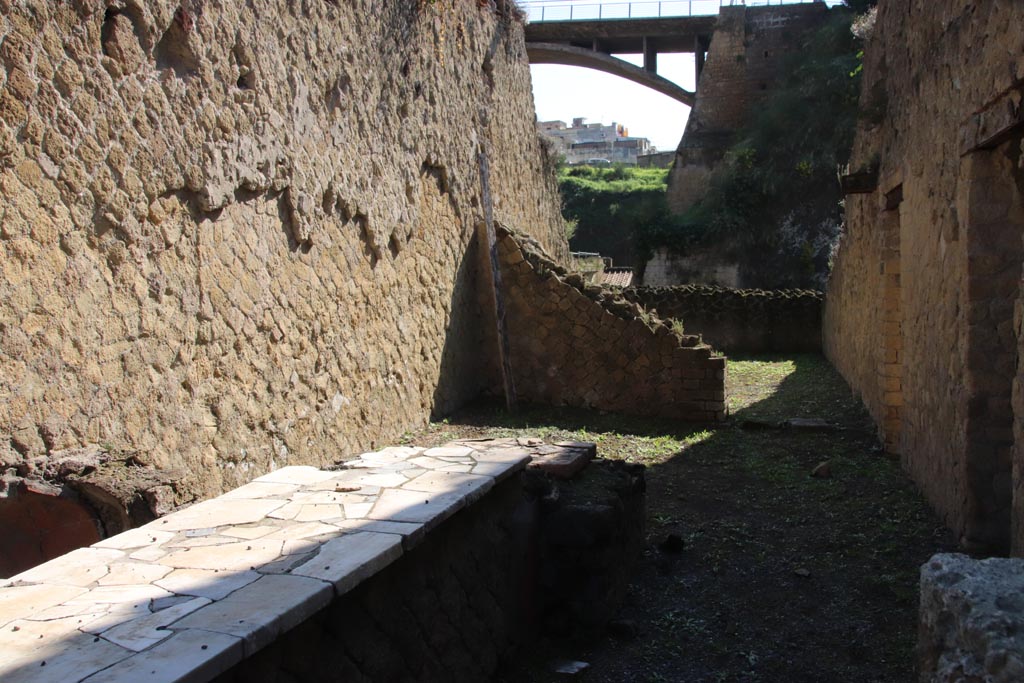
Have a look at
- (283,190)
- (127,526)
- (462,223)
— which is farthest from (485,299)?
(127,526)

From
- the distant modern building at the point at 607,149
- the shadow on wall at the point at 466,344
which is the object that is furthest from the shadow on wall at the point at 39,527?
the distant modern building at the point at 607,149

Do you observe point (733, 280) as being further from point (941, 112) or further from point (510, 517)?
point (510, 517)

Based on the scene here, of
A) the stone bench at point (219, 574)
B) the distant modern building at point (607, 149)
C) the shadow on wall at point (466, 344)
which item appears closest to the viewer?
the stone bench at point (219, 574)

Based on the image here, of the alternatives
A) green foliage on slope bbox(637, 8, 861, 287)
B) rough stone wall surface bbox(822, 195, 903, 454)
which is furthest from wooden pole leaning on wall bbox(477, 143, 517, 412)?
green foliage on slope bbox(637, 8, 861, 287)

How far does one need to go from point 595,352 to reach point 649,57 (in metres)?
26.8

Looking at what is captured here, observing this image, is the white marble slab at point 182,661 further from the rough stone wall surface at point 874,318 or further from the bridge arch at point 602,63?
the bridge arch at point 602,63

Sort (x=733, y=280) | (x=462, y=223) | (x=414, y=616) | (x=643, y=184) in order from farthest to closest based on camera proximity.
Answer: (x=643, y=184) < (x=733, y=280) < (x=462, y=223) < (x=414, y=616)

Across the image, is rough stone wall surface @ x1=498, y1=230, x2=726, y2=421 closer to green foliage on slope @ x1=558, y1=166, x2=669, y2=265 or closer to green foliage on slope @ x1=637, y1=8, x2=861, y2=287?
green foliage on slope @ x1=637, y1=8, x2=861, y2=287

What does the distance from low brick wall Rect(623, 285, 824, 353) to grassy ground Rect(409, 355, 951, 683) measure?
7.74 m

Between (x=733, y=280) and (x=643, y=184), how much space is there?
13.8 metres

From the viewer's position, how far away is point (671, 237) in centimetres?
2553

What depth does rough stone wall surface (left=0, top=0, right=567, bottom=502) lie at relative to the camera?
363cm

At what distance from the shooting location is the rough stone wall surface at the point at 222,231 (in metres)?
3.63

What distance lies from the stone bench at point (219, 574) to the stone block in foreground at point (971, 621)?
1647 mm
